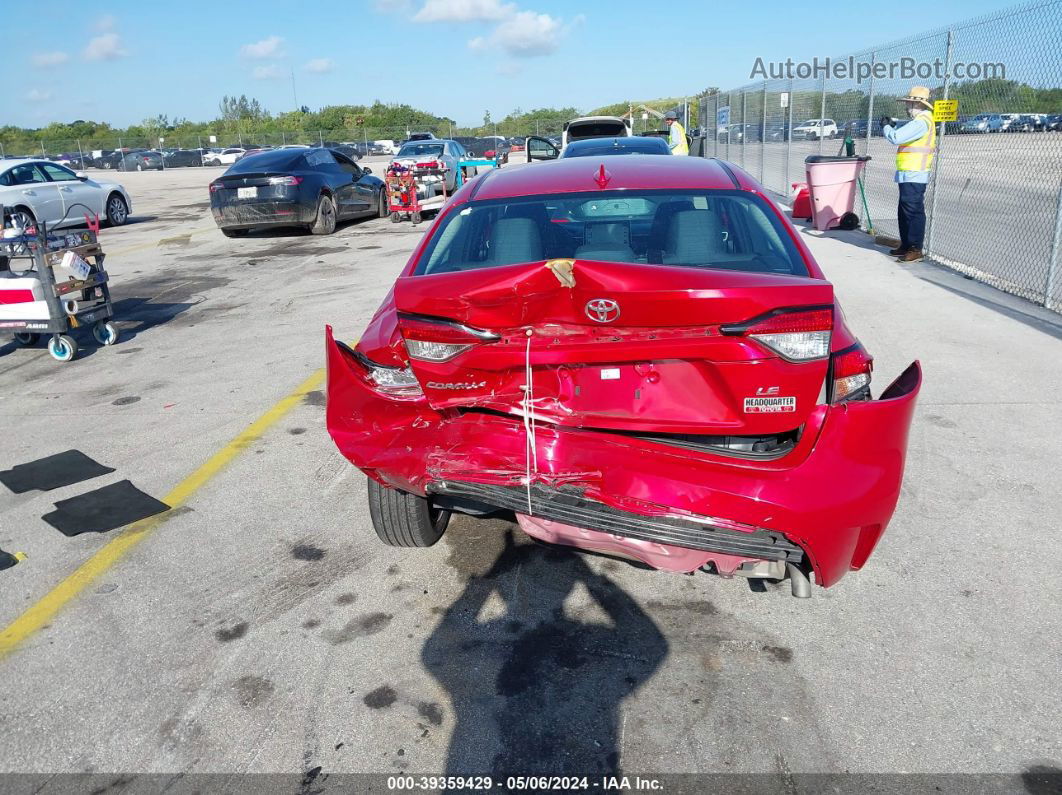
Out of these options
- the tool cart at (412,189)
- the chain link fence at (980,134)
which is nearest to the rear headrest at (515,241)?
the chain link fence at (980,134)

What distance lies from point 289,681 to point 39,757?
A: 80cm

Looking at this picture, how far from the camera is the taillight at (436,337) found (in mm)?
2938

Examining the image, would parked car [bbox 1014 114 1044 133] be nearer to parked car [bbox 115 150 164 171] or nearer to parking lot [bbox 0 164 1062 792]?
parking lot [bbox 0 164 1062 792]

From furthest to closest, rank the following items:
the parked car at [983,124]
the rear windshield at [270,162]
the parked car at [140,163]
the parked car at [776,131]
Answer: the parked car at [140,163] < the parked car at [776,131] < the rear windshield at [270,162] < the parked car at [983,124]

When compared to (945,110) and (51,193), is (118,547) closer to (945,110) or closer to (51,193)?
(945,110)

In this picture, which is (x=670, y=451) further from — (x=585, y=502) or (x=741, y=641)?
(x=741, y=641)

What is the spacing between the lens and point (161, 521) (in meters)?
4.30

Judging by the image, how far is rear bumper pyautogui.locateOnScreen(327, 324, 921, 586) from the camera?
9.04ft

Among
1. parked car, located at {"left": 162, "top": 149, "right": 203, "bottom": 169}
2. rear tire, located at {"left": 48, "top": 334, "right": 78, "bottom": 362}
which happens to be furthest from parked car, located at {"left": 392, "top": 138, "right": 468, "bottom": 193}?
parked car, located at {"left": 162, "top": 149, "right": 203, "bottom": 169}

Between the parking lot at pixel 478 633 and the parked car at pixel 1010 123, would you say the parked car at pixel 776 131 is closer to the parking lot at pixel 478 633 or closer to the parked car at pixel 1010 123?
the parked car at pixel 1010 123

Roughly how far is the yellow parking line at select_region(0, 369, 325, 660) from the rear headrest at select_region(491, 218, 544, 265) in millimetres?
2290

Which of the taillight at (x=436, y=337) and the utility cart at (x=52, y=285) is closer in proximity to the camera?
the taillight at (x=436, y=337)

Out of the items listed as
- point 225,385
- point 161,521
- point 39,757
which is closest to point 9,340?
point 225,385

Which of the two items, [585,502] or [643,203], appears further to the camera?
[643,203]
